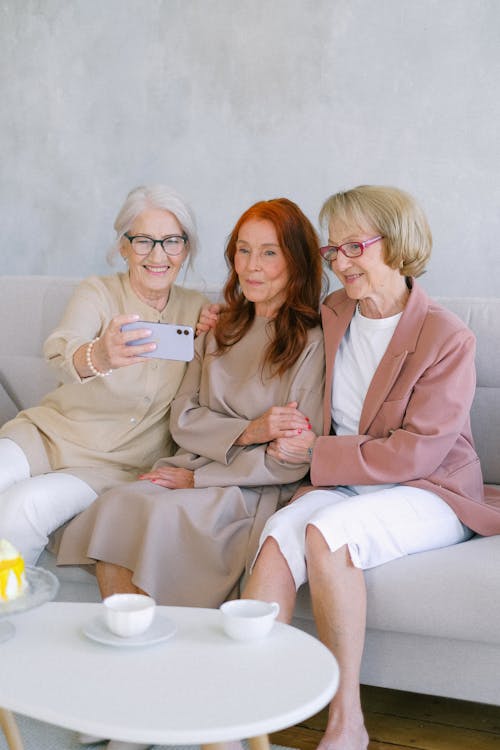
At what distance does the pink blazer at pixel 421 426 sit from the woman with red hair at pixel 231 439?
0.16 metres

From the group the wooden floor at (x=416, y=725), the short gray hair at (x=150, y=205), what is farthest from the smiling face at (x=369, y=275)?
the wooden floor at (x=416, y=725)

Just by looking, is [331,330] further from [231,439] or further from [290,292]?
[231,439]

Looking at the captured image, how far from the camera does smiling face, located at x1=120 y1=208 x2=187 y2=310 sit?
2527 millimetres

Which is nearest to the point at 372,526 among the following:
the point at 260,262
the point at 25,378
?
the point at 260,262

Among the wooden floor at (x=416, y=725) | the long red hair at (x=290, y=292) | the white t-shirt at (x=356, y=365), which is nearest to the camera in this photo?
the wooden floor at (x=416, y=725)

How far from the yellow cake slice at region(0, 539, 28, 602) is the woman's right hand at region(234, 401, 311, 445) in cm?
84

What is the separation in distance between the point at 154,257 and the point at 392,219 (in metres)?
0.66

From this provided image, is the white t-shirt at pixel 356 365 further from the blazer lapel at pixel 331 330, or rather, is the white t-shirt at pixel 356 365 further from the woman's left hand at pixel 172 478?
the woman's left hand at pixel 172 478

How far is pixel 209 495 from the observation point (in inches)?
88.7

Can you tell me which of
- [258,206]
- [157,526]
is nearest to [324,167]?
[258,206]

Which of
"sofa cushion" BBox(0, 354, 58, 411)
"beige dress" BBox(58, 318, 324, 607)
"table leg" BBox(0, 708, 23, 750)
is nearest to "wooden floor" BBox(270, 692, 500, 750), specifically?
"beige dress" BBox(58, 318, 324, 607)

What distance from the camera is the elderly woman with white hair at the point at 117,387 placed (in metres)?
2.43

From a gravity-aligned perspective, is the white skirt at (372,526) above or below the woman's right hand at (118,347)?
below

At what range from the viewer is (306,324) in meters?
2.45
